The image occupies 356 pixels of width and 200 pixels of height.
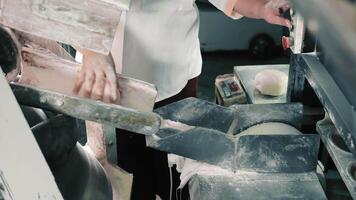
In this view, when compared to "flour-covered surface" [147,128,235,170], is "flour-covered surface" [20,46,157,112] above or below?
above

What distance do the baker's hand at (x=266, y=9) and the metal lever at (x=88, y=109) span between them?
2.14 feet

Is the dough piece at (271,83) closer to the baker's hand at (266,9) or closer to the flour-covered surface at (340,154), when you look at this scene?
the baker's hand at (266,9)

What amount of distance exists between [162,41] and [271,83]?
36 cm

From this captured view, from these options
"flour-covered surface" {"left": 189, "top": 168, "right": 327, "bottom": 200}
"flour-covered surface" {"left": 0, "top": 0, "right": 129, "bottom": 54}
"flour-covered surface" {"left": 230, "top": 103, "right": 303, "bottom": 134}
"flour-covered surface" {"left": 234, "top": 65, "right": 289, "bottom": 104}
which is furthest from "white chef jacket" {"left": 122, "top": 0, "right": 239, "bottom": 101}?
"flour-covered surface" {"left": 0, "top": 0, "right": 129, "bottom": 54}

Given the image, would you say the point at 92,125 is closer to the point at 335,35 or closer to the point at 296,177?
the point at 296,177

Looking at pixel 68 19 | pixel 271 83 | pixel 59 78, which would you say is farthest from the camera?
pixel 271 83

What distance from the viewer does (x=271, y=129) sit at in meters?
1.10

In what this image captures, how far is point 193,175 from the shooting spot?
1.03 meters

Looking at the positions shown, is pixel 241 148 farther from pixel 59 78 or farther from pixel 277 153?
pixel 59 78

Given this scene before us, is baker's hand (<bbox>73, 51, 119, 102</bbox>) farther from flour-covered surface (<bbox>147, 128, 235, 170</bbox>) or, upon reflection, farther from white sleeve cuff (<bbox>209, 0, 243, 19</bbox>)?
white sleeve cuff (<bbox>209, 0, 243, 19</bbox>)

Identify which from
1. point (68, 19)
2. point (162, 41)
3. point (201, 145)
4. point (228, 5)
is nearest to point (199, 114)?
point (201, 145)

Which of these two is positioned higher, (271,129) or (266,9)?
(266,9)

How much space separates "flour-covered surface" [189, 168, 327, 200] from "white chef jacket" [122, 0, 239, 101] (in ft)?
1.49

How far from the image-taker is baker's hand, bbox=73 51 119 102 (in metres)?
0.79
